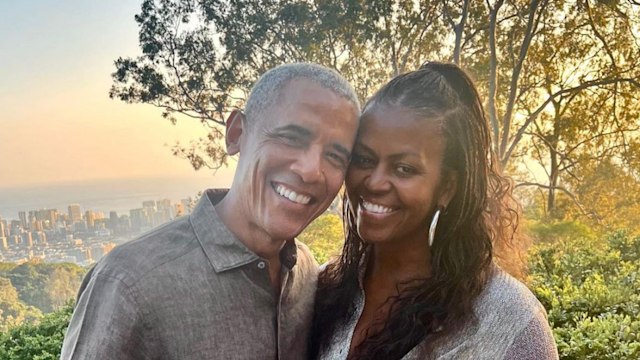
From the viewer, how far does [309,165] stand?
5.09 ft

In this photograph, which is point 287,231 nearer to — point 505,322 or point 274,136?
point 274,136

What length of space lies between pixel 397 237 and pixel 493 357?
1.44ft

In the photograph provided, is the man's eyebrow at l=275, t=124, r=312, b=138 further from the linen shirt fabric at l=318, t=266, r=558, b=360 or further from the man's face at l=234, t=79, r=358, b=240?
the linen shirt fabric at l=318, t=266, r=558, b=360

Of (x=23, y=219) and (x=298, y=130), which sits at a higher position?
(x=298, y=130)

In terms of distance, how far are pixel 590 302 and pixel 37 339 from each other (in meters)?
4.68

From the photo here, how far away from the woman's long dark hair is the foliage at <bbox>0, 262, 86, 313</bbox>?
7.98m

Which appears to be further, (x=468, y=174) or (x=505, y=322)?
(x=468, y=174)

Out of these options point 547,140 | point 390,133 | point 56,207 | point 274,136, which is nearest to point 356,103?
point 390,133

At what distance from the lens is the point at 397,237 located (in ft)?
5.72

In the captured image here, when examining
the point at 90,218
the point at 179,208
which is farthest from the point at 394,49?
the point at 90,218

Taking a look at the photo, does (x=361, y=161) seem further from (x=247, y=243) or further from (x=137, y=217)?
(x=137, y=217)

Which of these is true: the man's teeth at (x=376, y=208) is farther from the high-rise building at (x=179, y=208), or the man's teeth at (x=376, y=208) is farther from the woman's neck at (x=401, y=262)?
the high-rise building at (x=179, y=208)

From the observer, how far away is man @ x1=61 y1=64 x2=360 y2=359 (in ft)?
4.68

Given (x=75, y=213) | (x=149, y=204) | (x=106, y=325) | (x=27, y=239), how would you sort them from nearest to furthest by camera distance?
(x=106, y=325), (x=149, y=204), (x=27, y=239), (x=75, y=213)
